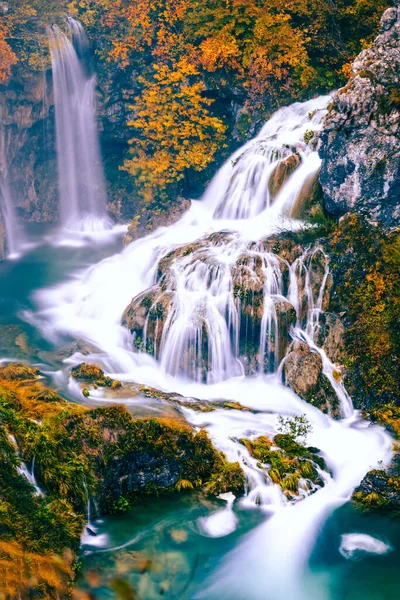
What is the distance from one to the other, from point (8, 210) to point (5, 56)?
Answer: 7.39 m

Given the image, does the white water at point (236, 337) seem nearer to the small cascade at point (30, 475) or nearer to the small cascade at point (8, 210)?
the small cascade at point (30, 475)

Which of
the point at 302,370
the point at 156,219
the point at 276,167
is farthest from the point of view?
the point at 156,219

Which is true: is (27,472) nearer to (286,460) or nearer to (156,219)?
(286,460)

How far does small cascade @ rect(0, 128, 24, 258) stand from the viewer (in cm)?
2695

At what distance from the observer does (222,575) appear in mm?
9602

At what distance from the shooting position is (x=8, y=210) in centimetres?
2911

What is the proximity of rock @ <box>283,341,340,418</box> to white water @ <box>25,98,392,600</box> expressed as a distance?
0.69 ft

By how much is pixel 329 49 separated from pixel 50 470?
19639 mm

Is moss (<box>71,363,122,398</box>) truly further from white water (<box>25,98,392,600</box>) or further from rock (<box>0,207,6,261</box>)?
rock (<box>0,207,6,261</box>)

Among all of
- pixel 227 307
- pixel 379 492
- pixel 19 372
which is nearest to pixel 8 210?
pixel 19 372

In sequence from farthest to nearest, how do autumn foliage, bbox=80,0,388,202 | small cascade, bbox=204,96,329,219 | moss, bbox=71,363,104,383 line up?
autumn foliage, bbox=80,0,388,202, small cascade, bbox=204,96,329,219, moss, bbox=71,363,104,383

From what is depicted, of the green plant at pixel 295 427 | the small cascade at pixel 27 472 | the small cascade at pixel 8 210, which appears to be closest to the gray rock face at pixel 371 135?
the green plant at pixel 295 427

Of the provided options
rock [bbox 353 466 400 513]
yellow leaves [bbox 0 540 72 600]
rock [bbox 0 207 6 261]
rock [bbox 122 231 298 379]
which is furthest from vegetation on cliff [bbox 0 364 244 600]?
rock [bbox 0 207 6 261]

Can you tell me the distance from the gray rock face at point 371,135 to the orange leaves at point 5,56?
15.8m
